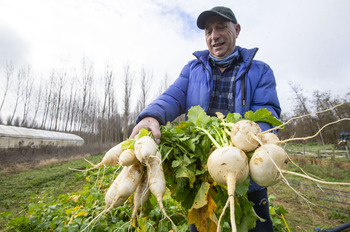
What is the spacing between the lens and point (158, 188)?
1.21 metres

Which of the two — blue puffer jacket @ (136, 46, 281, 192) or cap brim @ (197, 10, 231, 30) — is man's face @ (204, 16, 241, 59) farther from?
blue puffer jacket @ (136, 46, 281, 192)

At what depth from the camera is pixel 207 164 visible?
1071 millimetres

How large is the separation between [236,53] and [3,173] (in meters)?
10.4

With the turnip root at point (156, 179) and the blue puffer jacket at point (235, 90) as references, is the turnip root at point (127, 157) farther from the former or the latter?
the blue puffer jacket at point (235, 90)

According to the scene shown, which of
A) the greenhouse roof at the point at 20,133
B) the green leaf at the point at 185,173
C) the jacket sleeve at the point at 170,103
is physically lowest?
the greenhouse roof at the point at 20,133

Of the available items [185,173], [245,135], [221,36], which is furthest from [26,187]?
[245,135]

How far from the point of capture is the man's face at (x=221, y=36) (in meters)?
1.93

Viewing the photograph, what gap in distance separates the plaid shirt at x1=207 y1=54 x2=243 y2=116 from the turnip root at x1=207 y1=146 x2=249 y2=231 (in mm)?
942

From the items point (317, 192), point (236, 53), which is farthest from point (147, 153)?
point (317, 192)

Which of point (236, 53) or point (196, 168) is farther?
point (236, 53)

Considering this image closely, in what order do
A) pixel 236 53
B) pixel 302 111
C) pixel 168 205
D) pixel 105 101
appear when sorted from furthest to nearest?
pixel 302 111 < pixel 105 101 < pixel 168 205 < pixel 236 53

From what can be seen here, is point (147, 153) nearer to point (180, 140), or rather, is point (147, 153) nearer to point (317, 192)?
point (180, 140)

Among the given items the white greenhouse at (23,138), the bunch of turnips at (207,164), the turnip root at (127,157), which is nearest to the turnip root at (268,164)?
the bunch of turnips at (207,164)

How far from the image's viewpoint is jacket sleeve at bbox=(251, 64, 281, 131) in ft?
5.54
